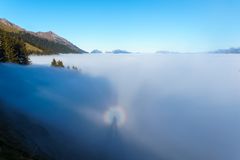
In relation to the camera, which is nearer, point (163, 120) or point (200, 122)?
point (163, 120)

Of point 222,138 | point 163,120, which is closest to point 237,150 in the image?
point 222,138

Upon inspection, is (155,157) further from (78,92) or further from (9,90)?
(78,92)

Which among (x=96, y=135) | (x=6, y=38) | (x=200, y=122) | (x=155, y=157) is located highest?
(x=6, y=38)

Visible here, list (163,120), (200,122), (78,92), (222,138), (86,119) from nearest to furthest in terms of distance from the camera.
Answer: (86,119)
(78,92)
(222,138)
(163,120)
(200,122)

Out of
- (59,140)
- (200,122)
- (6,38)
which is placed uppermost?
(6,38)

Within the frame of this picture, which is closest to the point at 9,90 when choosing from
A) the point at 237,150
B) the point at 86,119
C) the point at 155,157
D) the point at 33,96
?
the point at 33,96

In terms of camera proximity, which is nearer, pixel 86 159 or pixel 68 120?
pixel 86 159

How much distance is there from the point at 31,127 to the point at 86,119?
35373 millimetres

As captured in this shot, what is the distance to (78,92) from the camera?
13750 cm

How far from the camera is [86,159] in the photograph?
2468 inches

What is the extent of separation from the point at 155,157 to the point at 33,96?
33.3 metres

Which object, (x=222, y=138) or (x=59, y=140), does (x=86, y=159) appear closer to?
(x=59, y=140)

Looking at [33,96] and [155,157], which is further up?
[33,96]

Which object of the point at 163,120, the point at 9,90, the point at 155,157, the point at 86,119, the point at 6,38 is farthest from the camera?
the point at 163,120
